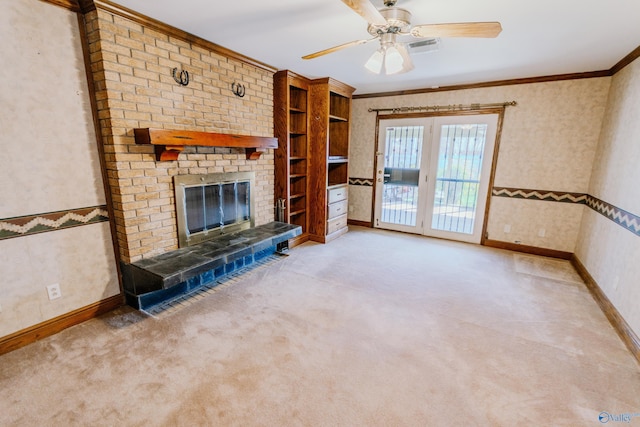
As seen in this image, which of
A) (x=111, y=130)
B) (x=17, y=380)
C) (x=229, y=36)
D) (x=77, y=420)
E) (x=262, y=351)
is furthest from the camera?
(x=229, y=36)

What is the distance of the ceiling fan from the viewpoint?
61.8 inches

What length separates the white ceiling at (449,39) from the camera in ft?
6.45

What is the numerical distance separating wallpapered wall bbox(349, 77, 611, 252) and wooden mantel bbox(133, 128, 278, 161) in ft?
9.79

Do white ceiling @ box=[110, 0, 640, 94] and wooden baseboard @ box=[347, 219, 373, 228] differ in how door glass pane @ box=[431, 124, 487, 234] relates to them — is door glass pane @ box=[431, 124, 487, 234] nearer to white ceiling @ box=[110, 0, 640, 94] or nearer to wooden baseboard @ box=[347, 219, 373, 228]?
white ceiling @ box=[110, 0, 640, 94]

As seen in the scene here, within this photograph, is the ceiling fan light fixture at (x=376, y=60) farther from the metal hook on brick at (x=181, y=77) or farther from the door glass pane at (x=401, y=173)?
the door glass pane at (x=401, y=173)

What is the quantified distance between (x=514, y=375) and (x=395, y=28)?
2.33 metres

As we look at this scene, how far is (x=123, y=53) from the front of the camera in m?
2.20

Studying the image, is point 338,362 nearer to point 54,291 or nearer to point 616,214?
point 54,291

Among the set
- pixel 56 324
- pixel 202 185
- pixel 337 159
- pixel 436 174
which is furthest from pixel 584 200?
pixel 56 324

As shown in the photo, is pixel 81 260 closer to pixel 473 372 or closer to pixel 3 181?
pixel 3 181

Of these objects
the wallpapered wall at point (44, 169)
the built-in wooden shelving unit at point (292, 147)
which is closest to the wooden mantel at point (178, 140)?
the wallpapered wall at point (44, 169)

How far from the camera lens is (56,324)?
218 cm

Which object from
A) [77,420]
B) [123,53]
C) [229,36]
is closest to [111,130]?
[123,53]

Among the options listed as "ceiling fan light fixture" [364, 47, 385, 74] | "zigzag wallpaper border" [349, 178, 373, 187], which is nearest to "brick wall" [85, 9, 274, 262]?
"ceiling fan light fixture" [364, 47, 385, 74]
